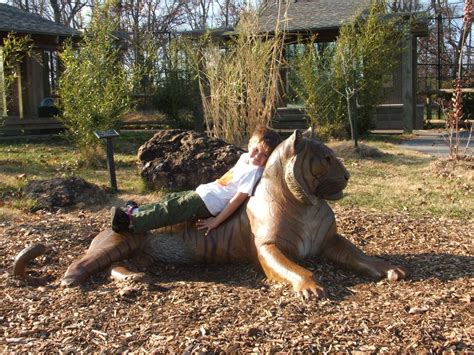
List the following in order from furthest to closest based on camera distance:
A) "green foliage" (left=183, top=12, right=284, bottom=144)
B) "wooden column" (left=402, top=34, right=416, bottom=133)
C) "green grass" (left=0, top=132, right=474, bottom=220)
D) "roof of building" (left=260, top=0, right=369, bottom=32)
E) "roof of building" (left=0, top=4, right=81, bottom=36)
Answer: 1. "roof of building" (left=260, top=0, right=369, bottom=32)
2. "wooden column" (left=402, top=34, right=416, bottom=133)
3. "roof of building" (left=0, top=4, right=81, bottom=36)
4. "green foliage" (left=183, top=12, right=284, bottom=144)
5. "green grass" (left=0, top=132, right=474, bottom=220)

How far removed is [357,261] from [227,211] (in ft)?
2.97

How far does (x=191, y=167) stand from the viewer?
294 inches

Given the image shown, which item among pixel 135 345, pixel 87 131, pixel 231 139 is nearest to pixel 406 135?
pixel 231 139

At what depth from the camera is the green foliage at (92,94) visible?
10.1m

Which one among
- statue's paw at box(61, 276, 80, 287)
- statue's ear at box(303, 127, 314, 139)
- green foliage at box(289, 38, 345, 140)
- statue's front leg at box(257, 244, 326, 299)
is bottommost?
statue's paw at box(61, 276, 80, 287)

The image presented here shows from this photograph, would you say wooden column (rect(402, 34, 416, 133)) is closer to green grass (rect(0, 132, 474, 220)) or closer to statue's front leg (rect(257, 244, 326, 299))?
green grass (rect(0, 132, 474, 220))

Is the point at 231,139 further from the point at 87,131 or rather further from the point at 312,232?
the point at 312,232

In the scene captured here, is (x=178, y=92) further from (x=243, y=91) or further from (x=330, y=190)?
(x=330, y=190)

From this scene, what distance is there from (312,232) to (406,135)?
1258 centimetres

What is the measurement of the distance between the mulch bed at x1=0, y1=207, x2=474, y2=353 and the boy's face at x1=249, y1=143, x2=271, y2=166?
73 centimetres

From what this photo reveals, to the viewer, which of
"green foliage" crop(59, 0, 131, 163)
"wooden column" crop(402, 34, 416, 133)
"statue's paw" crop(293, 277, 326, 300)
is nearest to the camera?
"statue's paw" crop(293, 277, 326, 300)

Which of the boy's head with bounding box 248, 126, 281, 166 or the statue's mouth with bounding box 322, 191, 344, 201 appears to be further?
the boy's head with bounding box 248, 126, 281, 166

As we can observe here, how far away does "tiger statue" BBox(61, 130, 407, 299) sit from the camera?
3539 millimetres

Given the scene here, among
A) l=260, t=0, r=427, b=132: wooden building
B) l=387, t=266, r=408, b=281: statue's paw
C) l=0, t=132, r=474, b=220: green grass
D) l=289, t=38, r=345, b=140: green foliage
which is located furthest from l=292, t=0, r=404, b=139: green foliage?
l=387, t=266, r=408, b=281: statue's paw
